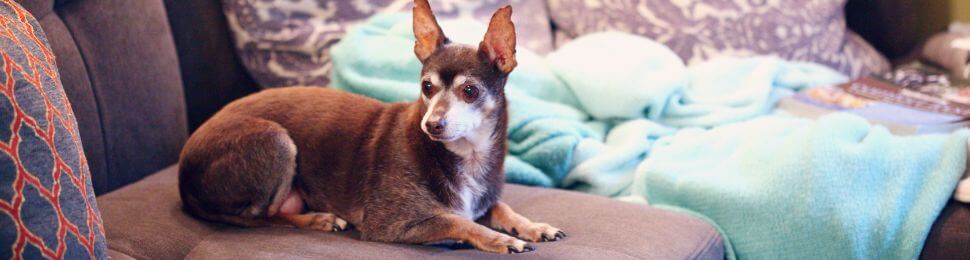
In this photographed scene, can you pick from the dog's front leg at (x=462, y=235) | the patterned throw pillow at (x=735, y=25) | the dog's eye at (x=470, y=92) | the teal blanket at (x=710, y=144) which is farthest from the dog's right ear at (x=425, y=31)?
the patterned throw pillow at (x=735, y=25)

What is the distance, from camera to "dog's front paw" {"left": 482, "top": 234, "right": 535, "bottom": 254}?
1.52m

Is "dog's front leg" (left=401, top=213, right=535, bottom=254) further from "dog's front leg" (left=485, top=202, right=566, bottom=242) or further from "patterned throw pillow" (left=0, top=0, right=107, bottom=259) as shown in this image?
"patterned throw pillow" (left=0, top=0, right=107, bottom=259)

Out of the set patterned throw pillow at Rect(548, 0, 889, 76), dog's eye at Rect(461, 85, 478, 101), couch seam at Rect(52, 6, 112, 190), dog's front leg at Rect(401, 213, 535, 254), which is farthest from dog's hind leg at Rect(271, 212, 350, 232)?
patterned throw pillow at Rect(548, 0, 889, 76)

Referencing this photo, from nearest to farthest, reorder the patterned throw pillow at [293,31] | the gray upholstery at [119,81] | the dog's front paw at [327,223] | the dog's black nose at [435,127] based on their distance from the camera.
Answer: the dog's black nose at [435,127] < the dog's front paw at [327,223] < the gray upholstery at [119,81] < the patterned throw pillow at [293,31]

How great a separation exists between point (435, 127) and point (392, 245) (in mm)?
280

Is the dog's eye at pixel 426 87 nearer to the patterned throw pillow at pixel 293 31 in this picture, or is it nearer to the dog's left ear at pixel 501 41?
the dog's left ear at pixel 501 41

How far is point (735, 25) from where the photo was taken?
8.36ft

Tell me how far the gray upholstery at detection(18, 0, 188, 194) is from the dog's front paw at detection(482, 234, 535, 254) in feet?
3.36

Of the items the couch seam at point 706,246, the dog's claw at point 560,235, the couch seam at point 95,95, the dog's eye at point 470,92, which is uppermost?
the dog's eye at point 470,92

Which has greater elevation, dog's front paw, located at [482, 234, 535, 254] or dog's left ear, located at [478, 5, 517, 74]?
dog's left ear, located at [478, 5, 517, 74]

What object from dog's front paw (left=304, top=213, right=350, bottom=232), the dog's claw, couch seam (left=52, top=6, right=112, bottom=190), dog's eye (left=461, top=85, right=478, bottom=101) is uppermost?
dog's eye (left=461, top=85, right=478, bottom=101)

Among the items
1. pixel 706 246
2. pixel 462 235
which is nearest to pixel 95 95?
pixel 462 235

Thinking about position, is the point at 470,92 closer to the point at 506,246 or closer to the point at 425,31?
the point at 425,31

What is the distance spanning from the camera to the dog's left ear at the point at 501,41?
4.88 feet
